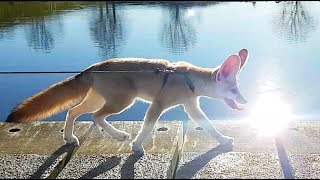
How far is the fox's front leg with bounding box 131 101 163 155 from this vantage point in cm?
423

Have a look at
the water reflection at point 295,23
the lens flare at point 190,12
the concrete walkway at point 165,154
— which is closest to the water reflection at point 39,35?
the lens flare at point 190,12

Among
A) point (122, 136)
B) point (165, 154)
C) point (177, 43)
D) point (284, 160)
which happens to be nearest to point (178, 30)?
point (177, 43)

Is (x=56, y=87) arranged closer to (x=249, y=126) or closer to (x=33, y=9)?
(x=249, y=126)

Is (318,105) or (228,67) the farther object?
(318,105)

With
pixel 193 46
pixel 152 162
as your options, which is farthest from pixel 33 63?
pixel 152 162

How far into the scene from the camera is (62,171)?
387 centimetres

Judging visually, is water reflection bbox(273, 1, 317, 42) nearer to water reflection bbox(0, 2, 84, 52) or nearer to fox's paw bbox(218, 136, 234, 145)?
water reflection bbox(0, 2, 84, 52)

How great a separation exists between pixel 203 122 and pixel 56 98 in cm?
122

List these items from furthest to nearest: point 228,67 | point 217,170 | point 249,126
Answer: point 249,126, point 228,67, point 217,170

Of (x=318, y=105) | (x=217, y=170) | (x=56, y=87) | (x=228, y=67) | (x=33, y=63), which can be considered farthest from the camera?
(x=33, y=63)

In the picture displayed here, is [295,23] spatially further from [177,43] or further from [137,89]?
[137,89]

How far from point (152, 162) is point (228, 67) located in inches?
35.7

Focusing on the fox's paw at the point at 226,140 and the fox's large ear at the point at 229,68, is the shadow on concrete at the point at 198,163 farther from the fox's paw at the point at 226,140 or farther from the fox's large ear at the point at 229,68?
the fox's large ear at the point at 229,68

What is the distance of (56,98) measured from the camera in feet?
14.5
